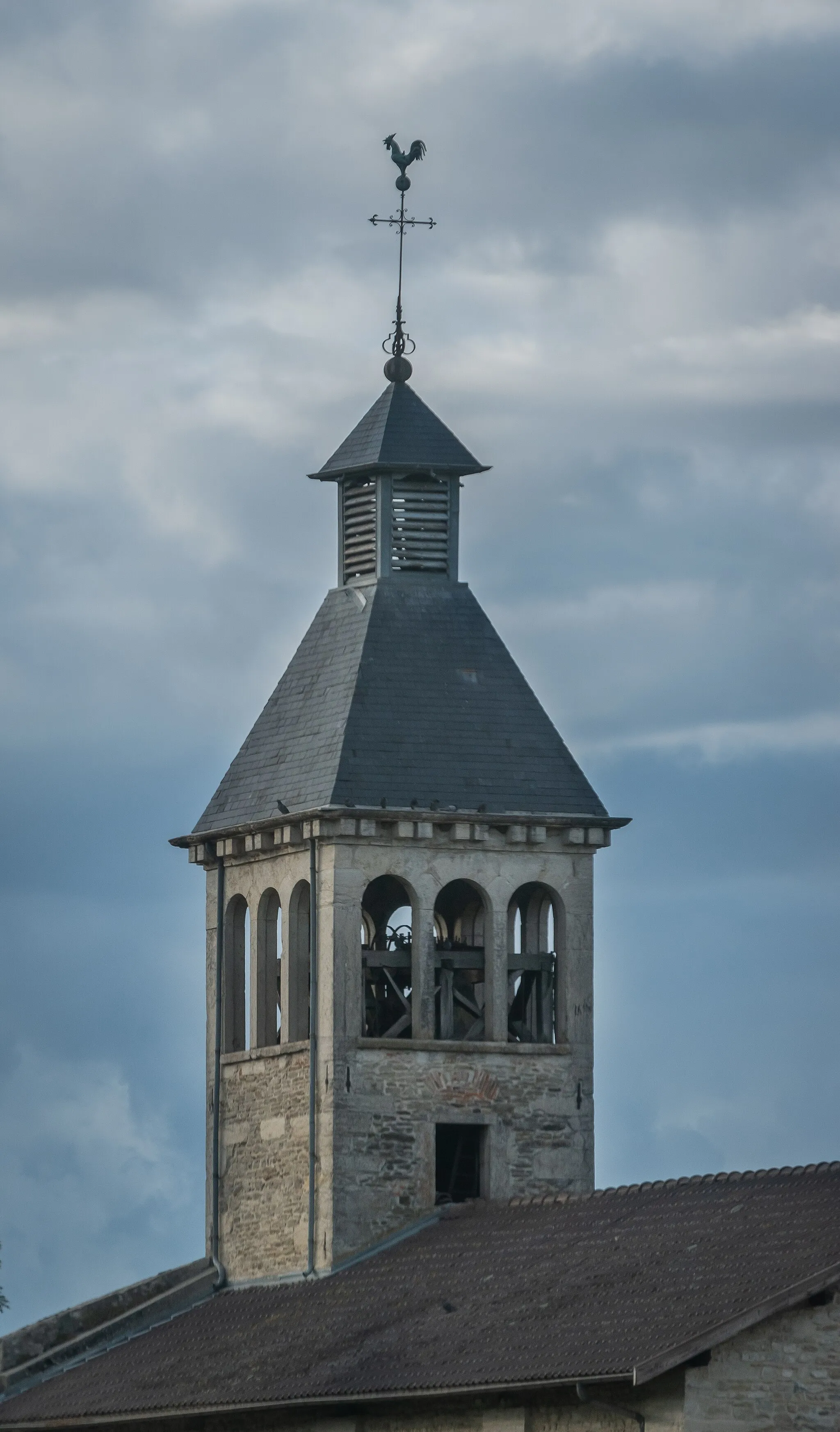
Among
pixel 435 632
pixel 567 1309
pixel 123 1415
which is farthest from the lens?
pixel 435 632

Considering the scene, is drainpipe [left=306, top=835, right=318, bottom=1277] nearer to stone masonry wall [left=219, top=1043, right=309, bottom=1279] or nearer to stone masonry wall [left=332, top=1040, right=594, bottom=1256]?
stone masonry wall [left=219, top=1043, right=309, bottom=1279]

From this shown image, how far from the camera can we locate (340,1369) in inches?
1507

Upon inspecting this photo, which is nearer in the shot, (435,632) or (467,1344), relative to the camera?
(467,1344)

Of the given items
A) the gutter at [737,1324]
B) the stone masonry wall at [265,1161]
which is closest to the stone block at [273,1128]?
the stone masonry wall at [265,1161]

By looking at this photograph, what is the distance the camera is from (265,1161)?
A: 150 feet

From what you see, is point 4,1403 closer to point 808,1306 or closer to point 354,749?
point 354,749

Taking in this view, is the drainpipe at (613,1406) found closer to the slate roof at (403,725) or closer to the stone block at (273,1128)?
the stone block at (273,1128)

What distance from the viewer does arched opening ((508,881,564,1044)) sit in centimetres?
4606

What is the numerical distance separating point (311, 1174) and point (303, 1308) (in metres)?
2.49

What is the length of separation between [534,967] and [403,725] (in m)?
3.67

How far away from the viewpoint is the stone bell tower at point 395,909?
44.6m

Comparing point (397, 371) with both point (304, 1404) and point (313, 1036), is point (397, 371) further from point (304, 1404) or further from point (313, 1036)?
point (304, 1404)

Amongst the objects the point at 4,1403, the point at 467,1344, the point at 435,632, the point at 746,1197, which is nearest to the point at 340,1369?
the point at 467,1344

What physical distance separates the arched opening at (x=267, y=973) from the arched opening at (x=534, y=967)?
3.18m
